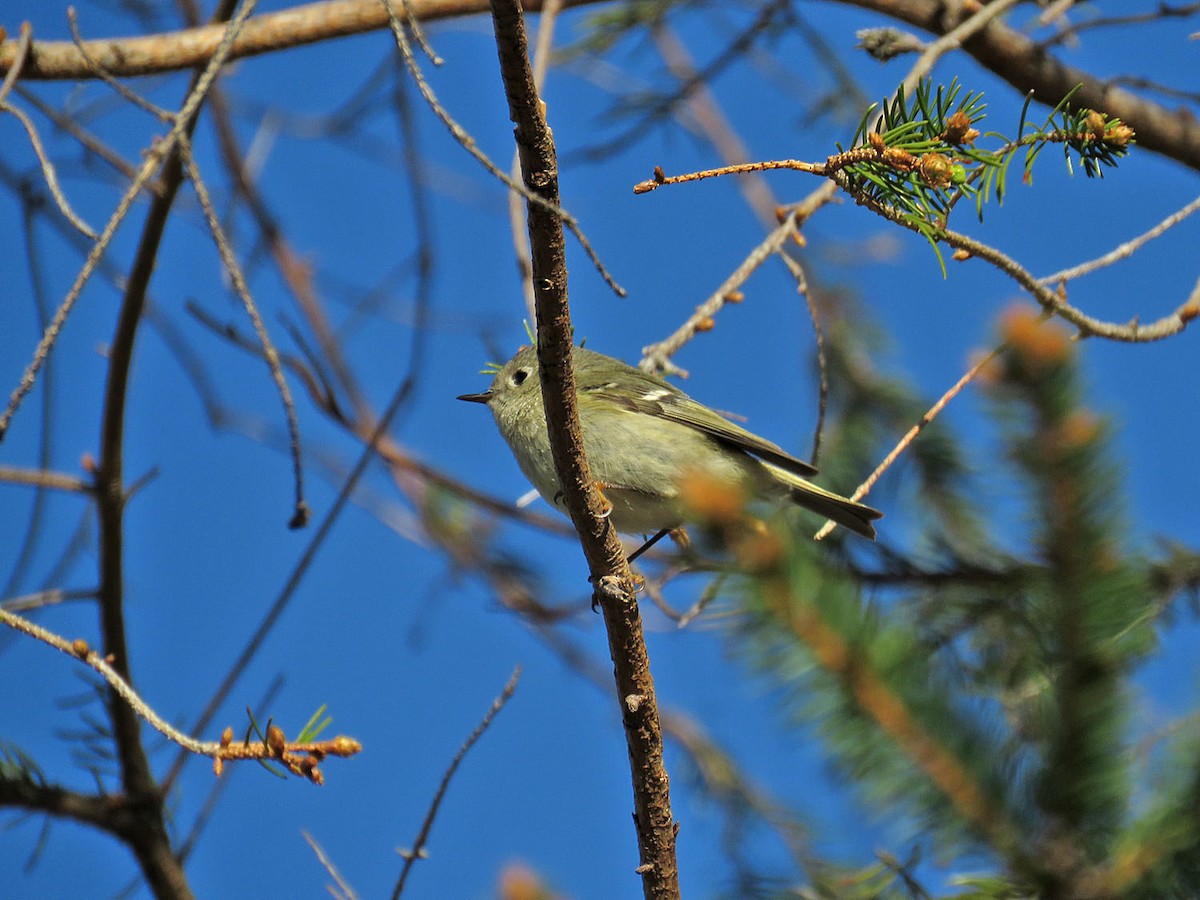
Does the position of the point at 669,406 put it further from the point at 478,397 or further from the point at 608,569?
the point at 608,569

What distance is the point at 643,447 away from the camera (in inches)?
108

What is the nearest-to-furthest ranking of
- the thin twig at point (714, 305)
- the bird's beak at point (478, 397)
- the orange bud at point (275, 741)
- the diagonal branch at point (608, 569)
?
1. the orange bud at point (275, 741)
2. the diagonal branch at point (608, 569)
3. the thin twig at point (714, 305)
4. the bird's beak at point (478, 397)

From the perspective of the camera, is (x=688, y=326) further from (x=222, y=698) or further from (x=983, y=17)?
(x=222, y=698)

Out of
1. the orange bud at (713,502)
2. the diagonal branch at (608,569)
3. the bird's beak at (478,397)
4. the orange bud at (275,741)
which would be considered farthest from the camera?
the bird's beak at (478,397)

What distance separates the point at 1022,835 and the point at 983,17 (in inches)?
77.2

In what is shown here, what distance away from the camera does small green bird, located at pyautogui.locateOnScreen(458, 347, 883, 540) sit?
2.61m

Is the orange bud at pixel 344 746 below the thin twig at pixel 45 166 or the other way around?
below

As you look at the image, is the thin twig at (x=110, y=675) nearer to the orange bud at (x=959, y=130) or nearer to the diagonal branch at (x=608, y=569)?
the diagonal branch at (x=608, y=569)

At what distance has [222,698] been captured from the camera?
246 cm

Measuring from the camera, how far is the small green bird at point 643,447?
2613mm

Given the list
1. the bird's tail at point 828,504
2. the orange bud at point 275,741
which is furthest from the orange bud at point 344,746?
the bird's tail at point 828,504

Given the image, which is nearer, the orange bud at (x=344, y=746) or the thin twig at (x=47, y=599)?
the orange bud at (x=344, y=746)

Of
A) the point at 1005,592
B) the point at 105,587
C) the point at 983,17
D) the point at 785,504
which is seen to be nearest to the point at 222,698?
the point at 105,587

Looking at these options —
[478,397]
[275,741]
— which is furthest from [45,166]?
[478,397]
